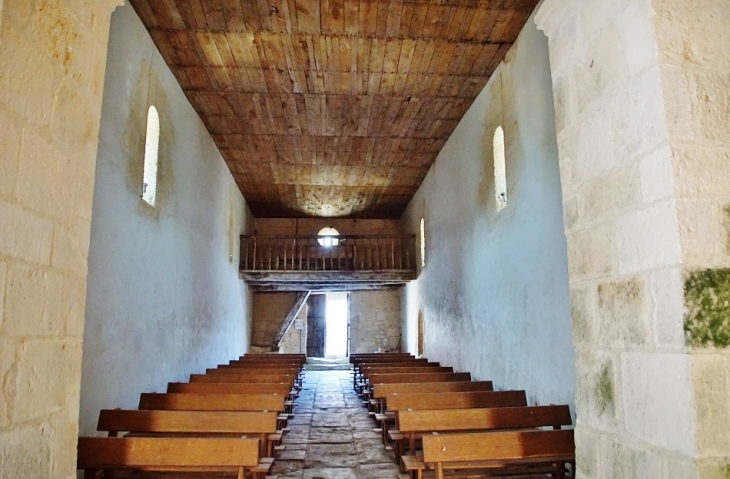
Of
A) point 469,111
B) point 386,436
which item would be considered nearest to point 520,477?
point 386,436

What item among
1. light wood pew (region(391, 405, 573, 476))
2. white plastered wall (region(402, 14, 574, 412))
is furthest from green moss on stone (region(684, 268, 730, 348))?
white plastered wall (region(402, 14, 574, 412))

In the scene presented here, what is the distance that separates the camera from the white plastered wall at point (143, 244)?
4910 millimetres

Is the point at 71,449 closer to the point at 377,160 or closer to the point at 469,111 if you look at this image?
the point at 469,111

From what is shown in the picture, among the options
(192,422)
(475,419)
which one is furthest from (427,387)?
(192,422)

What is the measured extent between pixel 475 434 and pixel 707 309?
217cm

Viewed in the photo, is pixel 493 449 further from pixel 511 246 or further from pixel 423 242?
pixel 423 242

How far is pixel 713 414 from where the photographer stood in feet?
5.52

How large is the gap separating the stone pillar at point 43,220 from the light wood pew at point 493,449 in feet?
7.42

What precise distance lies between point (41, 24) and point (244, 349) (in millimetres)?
14267

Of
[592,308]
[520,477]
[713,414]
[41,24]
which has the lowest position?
[520,477]

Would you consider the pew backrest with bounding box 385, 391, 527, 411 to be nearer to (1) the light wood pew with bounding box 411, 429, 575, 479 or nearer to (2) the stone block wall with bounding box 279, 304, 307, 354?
(1) the light wood pew with bounding box 411, 429, 575, 479

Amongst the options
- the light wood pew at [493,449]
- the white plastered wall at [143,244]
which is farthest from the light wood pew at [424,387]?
the white plastered wall at [143,244]

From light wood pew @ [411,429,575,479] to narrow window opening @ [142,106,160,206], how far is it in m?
4.72

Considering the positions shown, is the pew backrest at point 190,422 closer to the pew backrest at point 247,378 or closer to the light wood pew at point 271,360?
the pew backrest at point 247,378
